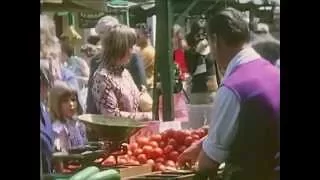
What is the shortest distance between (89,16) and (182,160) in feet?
1.75

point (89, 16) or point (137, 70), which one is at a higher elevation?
point (89, 16)

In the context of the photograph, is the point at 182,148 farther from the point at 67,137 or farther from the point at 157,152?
the point at 67,137

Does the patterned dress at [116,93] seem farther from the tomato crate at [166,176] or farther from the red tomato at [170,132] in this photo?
the tomato crate at [166,176]

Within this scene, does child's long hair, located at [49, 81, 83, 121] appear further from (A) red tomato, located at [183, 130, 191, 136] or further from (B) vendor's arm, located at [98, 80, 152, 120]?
(A) red tomato, located at [183, 130, 191, 136]

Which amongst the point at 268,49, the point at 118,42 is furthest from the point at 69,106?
the point at 268,49

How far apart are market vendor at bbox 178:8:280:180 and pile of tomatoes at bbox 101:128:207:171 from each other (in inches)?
1.0

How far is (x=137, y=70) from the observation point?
178cm

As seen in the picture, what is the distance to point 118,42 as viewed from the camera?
1785 mm

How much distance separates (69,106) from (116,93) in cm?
15

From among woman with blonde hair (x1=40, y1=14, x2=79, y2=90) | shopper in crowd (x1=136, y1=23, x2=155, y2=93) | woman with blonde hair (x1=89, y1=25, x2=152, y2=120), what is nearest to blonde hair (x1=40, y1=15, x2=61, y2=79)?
woman with blonde hair (x1=40, y1=14, x2=79, y2=90)

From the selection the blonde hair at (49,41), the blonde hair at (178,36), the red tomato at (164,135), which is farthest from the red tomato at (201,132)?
the blonde hair at (49,41)

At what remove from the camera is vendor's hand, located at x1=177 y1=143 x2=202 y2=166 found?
5.83ft
